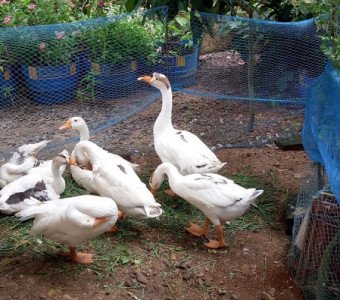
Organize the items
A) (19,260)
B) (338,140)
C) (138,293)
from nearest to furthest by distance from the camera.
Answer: (338,140) < (138,293) < (19,260)

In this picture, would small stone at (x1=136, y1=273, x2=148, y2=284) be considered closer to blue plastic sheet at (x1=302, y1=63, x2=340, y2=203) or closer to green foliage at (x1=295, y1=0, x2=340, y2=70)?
blue plastic sheet at (x1=302, y1=63, x2=340, y2=203)

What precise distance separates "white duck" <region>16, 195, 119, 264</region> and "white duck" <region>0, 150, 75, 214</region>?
2.10ft

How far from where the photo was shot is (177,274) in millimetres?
3770

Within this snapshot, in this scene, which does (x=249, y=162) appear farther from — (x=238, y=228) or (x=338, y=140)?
(x=338, y=140)

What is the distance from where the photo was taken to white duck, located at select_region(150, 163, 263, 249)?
12.7 feet

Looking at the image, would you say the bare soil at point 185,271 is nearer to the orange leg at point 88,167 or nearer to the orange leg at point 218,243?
the orange leg at point 218,243

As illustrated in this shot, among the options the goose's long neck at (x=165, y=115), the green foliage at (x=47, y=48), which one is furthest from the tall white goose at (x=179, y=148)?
the green foliage at (x=47, y=48)

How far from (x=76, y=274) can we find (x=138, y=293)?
0.45m

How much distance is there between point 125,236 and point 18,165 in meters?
1.29

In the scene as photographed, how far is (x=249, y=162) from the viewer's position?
5359mm

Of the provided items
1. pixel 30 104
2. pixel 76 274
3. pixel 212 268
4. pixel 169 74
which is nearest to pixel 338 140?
pixel 212 268

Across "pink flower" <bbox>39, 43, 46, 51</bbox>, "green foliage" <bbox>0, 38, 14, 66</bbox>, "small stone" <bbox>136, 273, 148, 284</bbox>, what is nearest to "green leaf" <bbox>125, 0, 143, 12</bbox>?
"pink flower" <bbox>39, 43, 46, 51</bbox>

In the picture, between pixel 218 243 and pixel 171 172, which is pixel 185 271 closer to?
pixel 218 243

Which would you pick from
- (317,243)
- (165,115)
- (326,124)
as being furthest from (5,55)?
(317,243)
